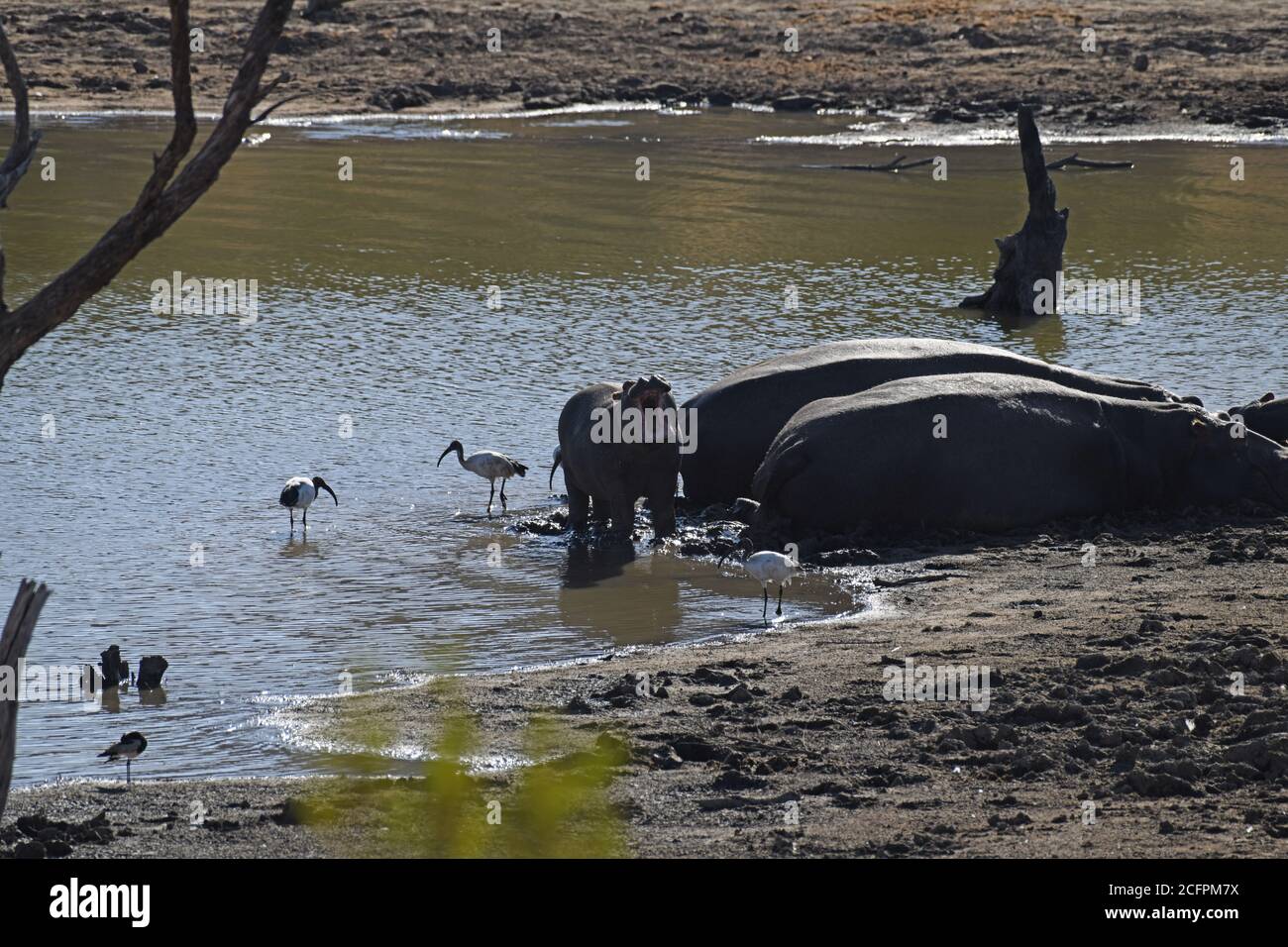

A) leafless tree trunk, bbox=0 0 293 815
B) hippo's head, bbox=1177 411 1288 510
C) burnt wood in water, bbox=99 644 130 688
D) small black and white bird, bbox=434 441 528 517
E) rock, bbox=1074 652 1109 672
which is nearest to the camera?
leafless tree trunk, bbox=0 0 293 815

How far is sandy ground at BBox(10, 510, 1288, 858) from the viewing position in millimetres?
6445

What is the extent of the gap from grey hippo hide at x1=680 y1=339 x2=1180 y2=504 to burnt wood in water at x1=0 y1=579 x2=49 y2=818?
763cm

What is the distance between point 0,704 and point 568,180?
23762 millimetres

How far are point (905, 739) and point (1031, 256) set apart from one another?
13315mm

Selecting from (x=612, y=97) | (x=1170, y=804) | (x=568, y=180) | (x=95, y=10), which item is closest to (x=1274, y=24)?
(x=612, y=97)

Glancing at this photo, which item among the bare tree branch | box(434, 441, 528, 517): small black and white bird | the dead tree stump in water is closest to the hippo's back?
box(434, 441, 528, 517): small black and white bird

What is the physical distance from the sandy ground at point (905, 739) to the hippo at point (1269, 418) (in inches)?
140

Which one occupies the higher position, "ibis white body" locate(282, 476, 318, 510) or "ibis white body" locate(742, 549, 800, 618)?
"ibis white body" locate(282, 476, 318, 510)

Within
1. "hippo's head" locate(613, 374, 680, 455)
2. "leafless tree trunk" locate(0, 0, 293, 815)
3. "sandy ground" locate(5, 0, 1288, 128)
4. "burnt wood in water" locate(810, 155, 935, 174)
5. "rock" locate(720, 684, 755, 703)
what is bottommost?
"rock" locate(720, 684, 755, 703)

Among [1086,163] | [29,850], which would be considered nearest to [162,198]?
[29,850]

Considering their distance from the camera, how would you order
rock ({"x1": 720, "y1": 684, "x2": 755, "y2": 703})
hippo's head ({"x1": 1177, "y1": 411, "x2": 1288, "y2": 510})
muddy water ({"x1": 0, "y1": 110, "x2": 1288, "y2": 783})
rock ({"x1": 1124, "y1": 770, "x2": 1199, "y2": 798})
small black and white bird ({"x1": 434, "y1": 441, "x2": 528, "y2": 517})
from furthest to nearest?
small black and white bird ({"x1": 434, "y1": 441, "x2": 528, "y2": 517})
hippo's head ({"x1": 1177, "y1": 411, "x2": 1288, "y2": 510})
muddy water ({"x1": 0, "y1": 110, "x2": 1288, "y2": 783})
rock ({"x1": 720, "y1": 684, "x2": 755, "y2": 703})
rock ({"x1": 1124, "y1": 770, "x2": 1199, "y2": 798})

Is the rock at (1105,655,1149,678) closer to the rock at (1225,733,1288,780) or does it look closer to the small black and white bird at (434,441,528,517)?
the rock at (1225,733,1288,780)

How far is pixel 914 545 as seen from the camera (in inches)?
457
